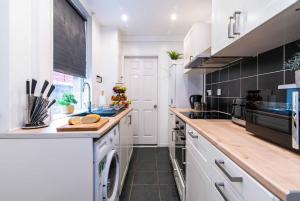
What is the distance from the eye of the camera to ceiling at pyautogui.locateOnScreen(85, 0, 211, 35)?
9.12ft

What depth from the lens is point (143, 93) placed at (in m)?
4.46

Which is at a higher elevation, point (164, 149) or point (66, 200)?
point (66, 200)

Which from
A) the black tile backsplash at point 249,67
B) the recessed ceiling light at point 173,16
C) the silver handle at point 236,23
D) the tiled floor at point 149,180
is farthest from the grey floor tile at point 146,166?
the recessed ceiling light at point 173,16

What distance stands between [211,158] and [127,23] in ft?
10.4

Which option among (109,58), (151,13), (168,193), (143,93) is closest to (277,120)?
(168,193)

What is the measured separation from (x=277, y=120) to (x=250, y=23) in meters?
0.55

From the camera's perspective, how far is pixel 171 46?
4324mm

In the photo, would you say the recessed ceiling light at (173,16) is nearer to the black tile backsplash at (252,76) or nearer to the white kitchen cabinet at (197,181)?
the black tile backsplash at (252,76)

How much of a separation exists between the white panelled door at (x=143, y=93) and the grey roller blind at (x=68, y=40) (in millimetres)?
1515

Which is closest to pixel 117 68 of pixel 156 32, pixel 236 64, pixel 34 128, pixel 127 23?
pixel 127 23

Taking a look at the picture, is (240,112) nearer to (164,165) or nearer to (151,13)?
(164,165)

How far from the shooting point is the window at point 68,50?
2236 millimetres

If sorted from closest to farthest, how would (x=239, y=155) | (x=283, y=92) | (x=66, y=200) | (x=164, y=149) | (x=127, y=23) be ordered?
(x=239, y=155) < (x=66, y=200) < (x=283, y=92) < (x=127, y=23) < (x=164, y=149)

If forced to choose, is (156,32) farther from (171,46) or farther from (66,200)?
(66,200)
